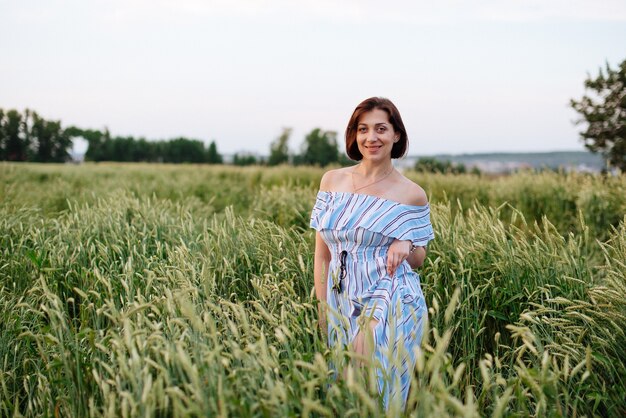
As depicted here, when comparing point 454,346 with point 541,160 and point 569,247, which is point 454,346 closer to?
point 569,247

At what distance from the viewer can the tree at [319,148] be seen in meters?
41.8

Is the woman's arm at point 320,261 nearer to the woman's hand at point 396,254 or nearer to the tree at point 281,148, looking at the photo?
the woman's hand at point 396,254

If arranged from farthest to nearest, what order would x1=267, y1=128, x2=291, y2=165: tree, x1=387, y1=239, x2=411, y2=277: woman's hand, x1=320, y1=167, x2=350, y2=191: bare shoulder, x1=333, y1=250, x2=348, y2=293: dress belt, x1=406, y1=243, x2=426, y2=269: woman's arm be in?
x1=267, y1=128, x2=291, y2=165: tree → x1=320, y1=167, x2=350, y2=191: bare shoulder → x1=406, y1=243, x2=426, y2=269: woman's arm → x1=333, y1=250, x2=348, y2=293: dress belt → x1=387, y1=239, x2=411, y2=277: woman's hand

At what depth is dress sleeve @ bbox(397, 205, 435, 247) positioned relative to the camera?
2516mm

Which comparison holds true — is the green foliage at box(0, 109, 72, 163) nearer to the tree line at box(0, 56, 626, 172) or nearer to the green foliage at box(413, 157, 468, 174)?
the tree line at box(0, 56, 626, 172)

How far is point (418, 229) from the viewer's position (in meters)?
2.57

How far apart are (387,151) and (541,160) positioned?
387 inches

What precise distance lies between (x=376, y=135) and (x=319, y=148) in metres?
40.1

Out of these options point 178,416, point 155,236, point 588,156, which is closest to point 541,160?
point 588,156

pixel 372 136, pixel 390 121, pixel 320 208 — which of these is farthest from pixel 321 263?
pixel 390 121

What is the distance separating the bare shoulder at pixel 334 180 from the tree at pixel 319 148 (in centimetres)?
3870

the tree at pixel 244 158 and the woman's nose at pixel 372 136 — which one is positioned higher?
the woman's nose at pixel 372 136

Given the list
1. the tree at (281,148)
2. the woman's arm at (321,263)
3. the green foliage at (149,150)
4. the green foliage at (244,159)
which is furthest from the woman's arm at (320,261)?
the green foliage at (149,150)

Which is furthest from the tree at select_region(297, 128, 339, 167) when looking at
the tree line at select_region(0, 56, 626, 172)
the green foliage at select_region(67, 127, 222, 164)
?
the green foliage at select_region(67, 127, 222, 164)
